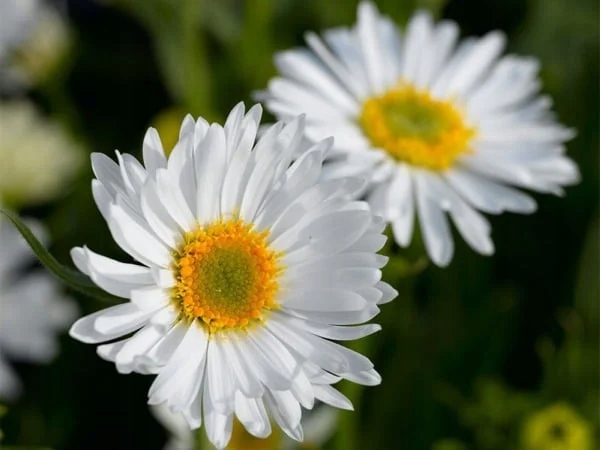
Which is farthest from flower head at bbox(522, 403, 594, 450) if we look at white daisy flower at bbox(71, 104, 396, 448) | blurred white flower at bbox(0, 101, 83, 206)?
blurred white flower at bbox(0, 101, 83, 206)

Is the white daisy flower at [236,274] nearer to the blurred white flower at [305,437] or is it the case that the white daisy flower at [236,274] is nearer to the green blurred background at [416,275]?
the green blurred background at [416,275]

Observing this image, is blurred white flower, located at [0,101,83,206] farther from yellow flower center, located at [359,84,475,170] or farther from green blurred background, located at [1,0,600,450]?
yellow flower center, located at [359,84,475,170]

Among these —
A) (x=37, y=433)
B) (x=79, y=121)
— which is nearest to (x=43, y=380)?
(x=37, y=433)

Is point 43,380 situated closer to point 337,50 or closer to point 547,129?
point 337,50

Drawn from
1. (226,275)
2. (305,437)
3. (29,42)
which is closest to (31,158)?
(29,42)

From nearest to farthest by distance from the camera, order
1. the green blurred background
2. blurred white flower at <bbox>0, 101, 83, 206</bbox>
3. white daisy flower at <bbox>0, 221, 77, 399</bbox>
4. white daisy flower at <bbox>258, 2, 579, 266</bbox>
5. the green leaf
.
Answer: the green leaf, white daisy flower at <bbox>258, 2, 579, 266</bbox>, the green blurred background, white daisy flower at <bbox>0, 221, 77, 399</bbox>, blurred white flower at <bbox>0, 101, 83, 206</bbox>
